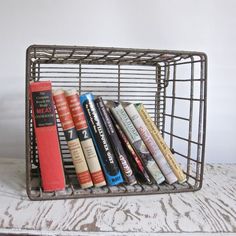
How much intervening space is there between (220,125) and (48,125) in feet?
1.92

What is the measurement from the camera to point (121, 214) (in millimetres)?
506

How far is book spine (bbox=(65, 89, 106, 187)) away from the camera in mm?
587

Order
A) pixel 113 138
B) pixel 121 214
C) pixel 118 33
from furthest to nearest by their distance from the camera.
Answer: pixel 118 33 < pixel 113 138 < pixel 121 214

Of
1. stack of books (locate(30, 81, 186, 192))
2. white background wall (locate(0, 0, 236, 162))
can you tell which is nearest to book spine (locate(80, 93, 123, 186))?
stack of books (locate(30, 81, 186, 192))

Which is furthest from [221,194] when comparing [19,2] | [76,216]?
[19,2]

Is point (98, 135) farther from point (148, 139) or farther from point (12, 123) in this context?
point (12, 123)

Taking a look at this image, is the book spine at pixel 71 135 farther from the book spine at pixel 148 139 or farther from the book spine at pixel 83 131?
the book spine at pixel 148 139

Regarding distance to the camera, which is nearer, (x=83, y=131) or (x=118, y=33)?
(x=83, y=131)

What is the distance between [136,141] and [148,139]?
25 millimetres

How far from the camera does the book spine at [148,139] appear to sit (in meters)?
0.62

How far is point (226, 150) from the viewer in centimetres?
96

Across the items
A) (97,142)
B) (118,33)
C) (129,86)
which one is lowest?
(97,142)

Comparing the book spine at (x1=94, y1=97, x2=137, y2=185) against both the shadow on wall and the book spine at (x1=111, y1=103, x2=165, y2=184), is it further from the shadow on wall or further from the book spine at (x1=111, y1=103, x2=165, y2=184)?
the shadow on wall

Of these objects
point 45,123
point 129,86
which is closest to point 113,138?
point 45,123
